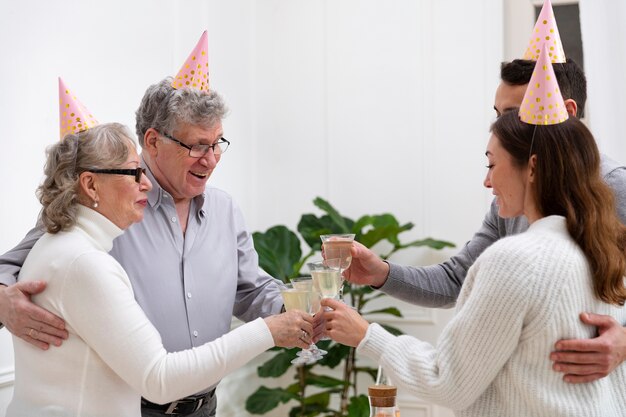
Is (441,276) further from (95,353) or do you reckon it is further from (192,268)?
(95,353)

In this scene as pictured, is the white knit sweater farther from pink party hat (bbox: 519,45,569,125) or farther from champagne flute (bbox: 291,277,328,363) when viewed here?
champagne flute (bbox: 291,277,328,363)

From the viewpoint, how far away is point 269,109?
5.14 m

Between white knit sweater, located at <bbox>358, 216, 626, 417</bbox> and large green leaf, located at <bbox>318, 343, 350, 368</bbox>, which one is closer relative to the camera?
white knit sweater, located at <bbox>358, 216, 626, 417</bbox>

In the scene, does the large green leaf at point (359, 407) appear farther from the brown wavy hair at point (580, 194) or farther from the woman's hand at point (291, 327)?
the brown wavy hair at point (580, 194)

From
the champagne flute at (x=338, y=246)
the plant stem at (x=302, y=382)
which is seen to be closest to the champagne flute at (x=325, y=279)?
the champagne flute at (x=338, y=246)

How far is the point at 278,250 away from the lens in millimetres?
4613

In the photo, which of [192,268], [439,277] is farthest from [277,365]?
[192,268]

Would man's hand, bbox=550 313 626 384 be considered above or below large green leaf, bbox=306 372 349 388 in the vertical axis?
above

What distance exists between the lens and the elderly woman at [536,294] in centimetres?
170

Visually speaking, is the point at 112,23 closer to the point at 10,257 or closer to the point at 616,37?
the point at 10,257

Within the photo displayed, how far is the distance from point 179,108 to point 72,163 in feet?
1.66

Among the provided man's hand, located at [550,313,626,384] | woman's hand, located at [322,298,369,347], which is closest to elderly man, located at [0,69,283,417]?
woman's hand, located at [322,298,369,347]

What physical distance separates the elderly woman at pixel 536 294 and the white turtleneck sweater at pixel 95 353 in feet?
1.74

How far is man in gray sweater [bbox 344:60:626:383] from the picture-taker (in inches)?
67.4
